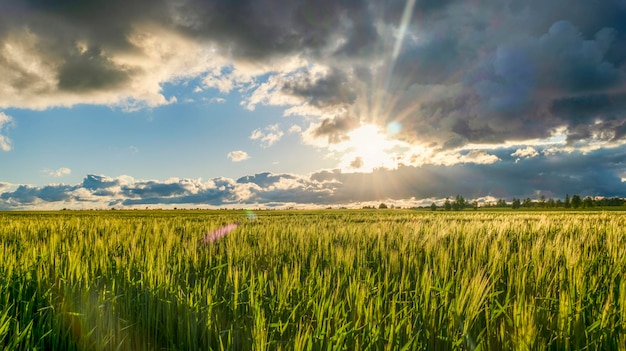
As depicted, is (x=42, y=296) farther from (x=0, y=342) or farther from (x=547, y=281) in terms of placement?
(x=547, y=281)

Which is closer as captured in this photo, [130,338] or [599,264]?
[130,338]

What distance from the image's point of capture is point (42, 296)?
113 inches

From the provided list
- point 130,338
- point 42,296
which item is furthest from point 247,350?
point 42,296

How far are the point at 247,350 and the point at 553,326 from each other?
1.81m

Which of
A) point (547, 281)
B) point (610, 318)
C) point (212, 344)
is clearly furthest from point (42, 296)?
point (547, 281)

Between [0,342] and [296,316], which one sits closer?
[0,342]

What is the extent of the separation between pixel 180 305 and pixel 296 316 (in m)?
0.77

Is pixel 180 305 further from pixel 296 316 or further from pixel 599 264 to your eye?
pixel 599 264

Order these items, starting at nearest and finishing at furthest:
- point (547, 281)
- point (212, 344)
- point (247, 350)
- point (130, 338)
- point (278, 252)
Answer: point (247, 350) < point (212, 344) < point (130, 338) < point (547, 281) < point (278, 252)

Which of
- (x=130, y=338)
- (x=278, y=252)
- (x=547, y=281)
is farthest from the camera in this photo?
(x=278, y=252)

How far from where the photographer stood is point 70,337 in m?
2.31

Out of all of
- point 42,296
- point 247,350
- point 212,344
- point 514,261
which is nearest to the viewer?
point 247,350

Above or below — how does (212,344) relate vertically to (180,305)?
below

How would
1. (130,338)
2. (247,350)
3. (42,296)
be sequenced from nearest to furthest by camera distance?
(247,350)
(130,338)
(42,296)
